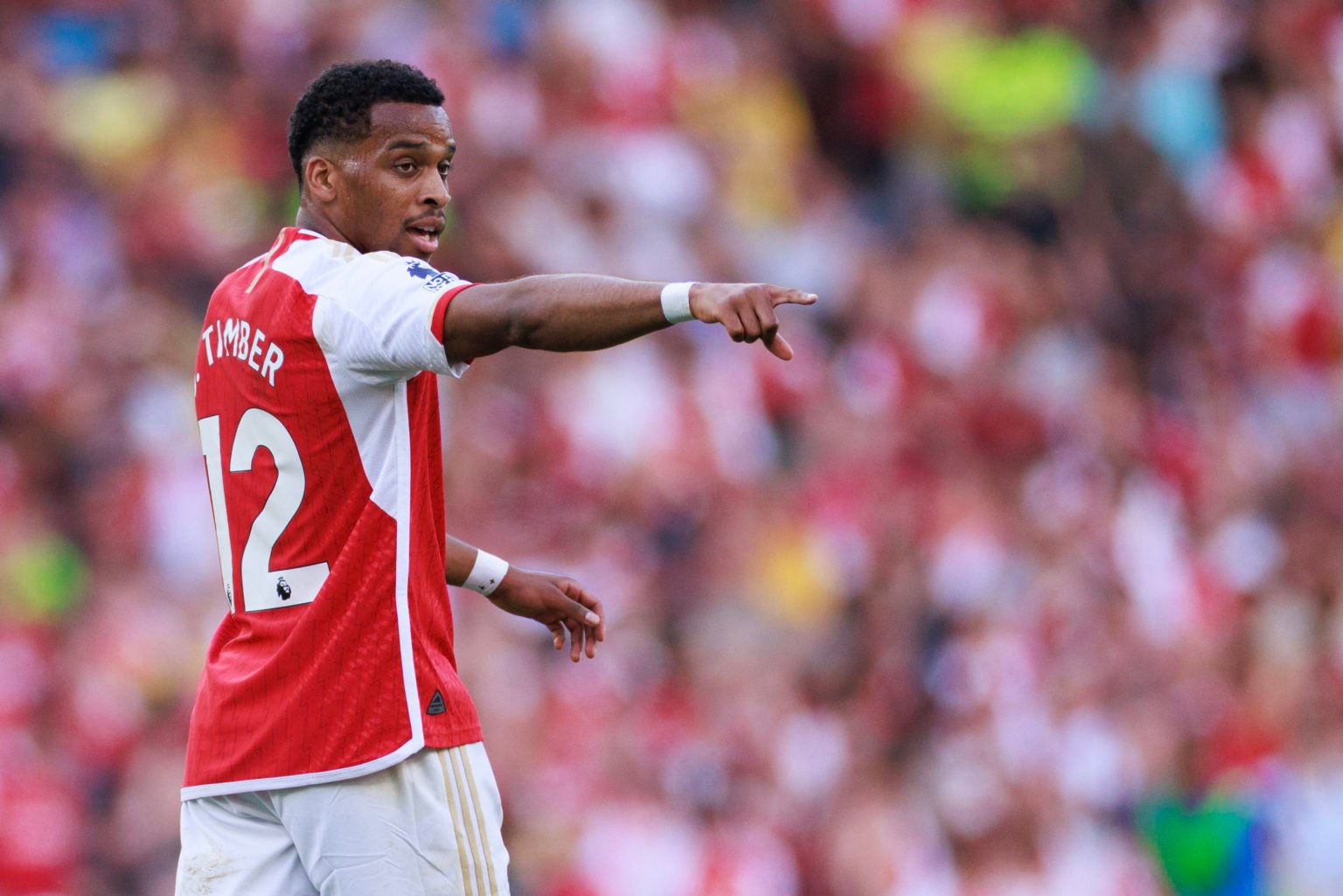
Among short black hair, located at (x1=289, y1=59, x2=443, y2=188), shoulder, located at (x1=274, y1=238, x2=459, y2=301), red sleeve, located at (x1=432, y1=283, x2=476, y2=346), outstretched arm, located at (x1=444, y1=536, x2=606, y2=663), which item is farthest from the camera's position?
outstretched arm, located at (x1=444, y1=536, x2=606, y2=663)

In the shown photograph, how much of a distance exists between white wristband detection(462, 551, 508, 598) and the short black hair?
3.41 feet

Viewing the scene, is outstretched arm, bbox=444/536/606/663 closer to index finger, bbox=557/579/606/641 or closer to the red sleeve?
index finger, bbox=557/579/606/641

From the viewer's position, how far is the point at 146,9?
10.4 m

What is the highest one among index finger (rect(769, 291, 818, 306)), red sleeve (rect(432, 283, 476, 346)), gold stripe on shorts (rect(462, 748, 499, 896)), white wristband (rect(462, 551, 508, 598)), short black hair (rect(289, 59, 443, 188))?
short black hair (rect(289, 59, 443, 188))

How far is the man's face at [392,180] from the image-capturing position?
3697mm

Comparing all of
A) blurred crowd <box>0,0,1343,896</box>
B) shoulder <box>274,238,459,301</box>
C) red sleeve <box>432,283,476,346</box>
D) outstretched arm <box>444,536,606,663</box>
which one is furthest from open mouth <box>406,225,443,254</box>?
blurred crowd <box>0,0,1343,896</box>

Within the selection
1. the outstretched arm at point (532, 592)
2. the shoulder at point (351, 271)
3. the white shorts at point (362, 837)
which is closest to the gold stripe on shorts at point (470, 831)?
the white shorts at point (362, 837)

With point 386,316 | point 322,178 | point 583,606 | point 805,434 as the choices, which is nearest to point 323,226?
point 322,178

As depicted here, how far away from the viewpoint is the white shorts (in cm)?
350

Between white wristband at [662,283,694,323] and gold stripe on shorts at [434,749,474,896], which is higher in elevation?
white wristband at [662,283,694,323]

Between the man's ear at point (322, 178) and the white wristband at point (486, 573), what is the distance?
94 cm

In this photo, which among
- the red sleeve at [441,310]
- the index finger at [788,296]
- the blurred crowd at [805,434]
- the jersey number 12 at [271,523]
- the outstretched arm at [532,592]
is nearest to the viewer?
the index finger at [788,296]

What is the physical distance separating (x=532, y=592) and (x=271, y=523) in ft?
2.70

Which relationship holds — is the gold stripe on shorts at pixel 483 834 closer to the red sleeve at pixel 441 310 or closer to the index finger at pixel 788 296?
the red sleeve at pixel 441 310
